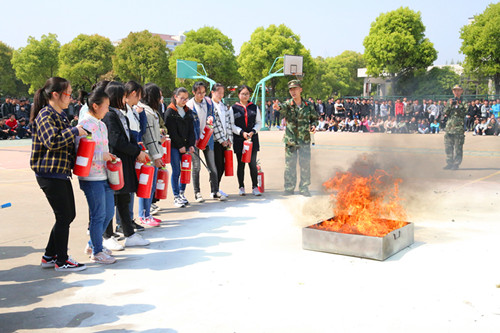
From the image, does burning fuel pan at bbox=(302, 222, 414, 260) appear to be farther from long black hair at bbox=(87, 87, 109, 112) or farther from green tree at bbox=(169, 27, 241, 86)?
green tree at bbox=(169, 27, 241, 86)

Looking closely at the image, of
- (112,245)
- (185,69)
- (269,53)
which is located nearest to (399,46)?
(269,53)

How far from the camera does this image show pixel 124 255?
5.48 meters

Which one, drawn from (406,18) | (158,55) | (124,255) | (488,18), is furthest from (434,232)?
(158,55)

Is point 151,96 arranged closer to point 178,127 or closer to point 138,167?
point 178,127

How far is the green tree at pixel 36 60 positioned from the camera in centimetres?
6300

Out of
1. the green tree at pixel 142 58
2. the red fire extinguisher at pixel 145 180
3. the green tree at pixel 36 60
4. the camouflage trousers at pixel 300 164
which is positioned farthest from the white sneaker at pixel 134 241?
the green tree at pixel 36 60

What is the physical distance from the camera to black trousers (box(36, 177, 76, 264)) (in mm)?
4598

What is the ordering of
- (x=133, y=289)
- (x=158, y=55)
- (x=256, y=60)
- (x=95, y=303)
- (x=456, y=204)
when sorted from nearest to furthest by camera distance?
1. (x=95, y=303)
2. (x=133, y=289)
3. (x=456, y=204)
4. (x=256, y=60)
5. (x=158, y=55)

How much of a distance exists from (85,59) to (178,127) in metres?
62.8

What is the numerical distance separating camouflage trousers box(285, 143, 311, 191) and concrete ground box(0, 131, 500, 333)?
3.40 feet

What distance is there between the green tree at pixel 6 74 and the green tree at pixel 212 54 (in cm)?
2741

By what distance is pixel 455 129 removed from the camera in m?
12.2

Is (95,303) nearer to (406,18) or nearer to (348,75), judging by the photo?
(406,18)

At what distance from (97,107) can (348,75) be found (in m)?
91.9
